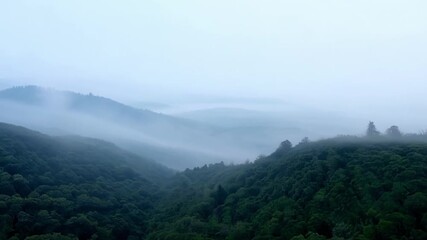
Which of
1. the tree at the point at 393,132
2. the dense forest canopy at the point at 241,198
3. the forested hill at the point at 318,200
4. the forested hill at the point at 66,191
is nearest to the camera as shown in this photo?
the forested hill at the point at 318,200

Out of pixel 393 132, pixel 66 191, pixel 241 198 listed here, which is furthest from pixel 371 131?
pixel 66 191

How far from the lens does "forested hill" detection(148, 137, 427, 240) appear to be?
71688 millimetres

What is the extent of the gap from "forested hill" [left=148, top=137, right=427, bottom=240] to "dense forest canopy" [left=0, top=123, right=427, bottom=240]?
21 centimetres

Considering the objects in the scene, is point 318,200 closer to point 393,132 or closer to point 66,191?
point 66,191

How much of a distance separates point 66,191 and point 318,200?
5911 cm

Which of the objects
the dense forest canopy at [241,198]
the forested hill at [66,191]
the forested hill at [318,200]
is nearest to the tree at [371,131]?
the dense forest canopy at [241,198]

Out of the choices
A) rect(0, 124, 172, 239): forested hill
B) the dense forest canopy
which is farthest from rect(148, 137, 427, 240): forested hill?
rect(0, 124, 172, 239): forested hill

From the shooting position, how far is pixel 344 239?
220 ft

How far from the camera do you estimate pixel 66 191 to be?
366 ft

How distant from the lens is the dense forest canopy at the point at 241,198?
7525cm

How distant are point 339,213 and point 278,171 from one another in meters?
35.3

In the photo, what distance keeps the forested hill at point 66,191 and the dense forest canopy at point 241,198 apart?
0.25 metres

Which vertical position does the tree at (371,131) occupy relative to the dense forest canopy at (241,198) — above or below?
above

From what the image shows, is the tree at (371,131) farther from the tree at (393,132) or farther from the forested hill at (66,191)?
the forested hill at (66,191)
